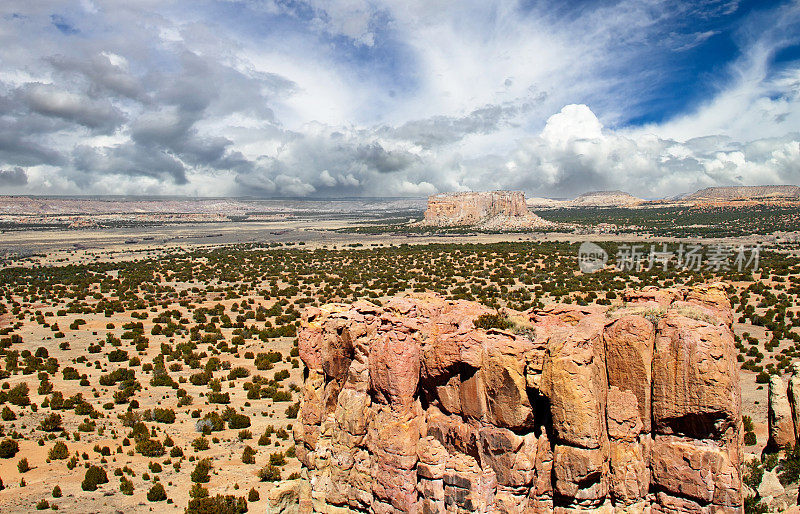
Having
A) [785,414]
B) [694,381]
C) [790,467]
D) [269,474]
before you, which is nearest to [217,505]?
[269,474]

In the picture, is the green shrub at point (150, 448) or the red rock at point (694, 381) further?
the green shrub at point (150, 448)

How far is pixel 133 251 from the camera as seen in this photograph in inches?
3853

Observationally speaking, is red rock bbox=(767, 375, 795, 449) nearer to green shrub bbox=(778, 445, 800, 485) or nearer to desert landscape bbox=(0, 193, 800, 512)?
desert landscape bbox=(0, 193, 800, 512)

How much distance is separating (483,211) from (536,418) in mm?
165220

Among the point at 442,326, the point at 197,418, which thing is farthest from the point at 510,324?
the point at 197,418

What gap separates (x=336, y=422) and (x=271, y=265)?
62567mm

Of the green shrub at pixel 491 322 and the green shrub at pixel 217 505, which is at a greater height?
the green shrub at pixel 491 322

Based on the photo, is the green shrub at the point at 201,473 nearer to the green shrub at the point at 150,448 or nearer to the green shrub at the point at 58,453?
the green shrub at the point at 150,448

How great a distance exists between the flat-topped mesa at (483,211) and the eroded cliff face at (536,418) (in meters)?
141

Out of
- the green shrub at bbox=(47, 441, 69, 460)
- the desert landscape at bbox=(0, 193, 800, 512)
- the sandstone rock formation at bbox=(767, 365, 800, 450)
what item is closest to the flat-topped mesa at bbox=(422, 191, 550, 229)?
the desert landscape at bbox=(0, 193, 800, 512)

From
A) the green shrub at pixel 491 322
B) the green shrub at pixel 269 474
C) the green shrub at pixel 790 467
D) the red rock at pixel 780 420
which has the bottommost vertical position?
the green shrub at pixel 269 474

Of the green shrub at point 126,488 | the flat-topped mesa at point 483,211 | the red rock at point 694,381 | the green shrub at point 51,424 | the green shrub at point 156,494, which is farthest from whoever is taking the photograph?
the flat-topped mesa at point 483,211

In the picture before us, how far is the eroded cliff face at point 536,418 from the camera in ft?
26.1

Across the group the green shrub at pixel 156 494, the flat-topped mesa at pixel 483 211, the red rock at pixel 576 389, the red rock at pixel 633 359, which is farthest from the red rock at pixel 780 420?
the flat-topped mesa at pixel 483 211
